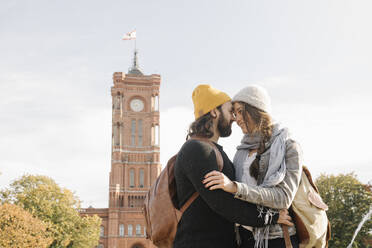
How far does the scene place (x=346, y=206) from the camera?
29.8 m

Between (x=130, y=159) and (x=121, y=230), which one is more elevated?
(x=130, y=159)

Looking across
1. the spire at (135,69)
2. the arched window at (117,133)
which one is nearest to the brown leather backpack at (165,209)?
the arched window at (117,133)

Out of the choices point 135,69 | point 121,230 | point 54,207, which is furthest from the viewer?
point 135,69

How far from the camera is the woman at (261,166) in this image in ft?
11.9

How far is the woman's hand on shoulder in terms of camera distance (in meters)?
3.60

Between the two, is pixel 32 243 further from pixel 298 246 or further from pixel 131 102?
pixel 131 102

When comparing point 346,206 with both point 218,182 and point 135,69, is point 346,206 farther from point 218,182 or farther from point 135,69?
point 135,69

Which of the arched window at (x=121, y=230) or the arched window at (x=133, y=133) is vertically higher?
the arched window at (x=133, y=133)

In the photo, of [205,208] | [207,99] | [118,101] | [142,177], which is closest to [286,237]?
[205,208]

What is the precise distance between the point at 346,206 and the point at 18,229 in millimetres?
22013

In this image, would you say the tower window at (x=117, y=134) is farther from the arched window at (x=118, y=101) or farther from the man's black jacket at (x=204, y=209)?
the man's black jacket at (x=204, y=209)

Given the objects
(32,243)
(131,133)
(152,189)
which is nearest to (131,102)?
(131,133)

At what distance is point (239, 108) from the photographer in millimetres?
4160

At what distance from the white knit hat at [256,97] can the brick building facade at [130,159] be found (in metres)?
59.9
